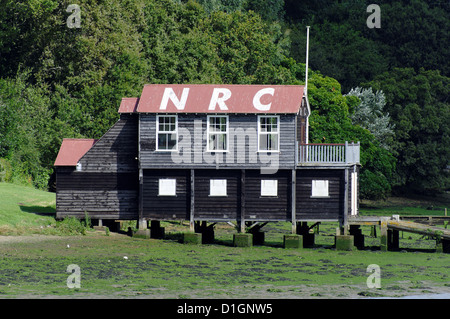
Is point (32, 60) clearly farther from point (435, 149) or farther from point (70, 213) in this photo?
point (435, 149)

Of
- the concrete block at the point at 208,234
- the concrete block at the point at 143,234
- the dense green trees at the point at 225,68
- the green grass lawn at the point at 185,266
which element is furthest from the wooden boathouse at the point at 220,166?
the dense green trees at the point at 225,68

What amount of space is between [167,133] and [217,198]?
457 centimetres

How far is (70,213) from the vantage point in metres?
50.6

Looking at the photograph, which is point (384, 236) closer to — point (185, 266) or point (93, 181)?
point (185, 266)

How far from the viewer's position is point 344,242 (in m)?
48.5

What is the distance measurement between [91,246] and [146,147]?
6978mm

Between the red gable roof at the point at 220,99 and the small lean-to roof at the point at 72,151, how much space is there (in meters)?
4.55

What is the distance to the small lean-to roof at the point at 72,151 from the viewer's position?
50825 mm

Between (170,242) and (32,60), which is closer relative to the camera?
(170,242)

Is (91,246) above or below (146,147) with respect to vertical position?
below

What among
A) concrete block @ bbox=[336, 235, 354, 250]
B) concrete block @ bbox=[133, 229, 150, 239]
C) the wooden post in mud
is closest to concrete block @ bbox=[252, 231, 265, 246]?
concrete block @ bbox=[336, 235, 354, 250]

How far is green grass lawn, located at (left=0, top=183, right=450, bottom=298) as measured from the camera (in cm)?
3469
